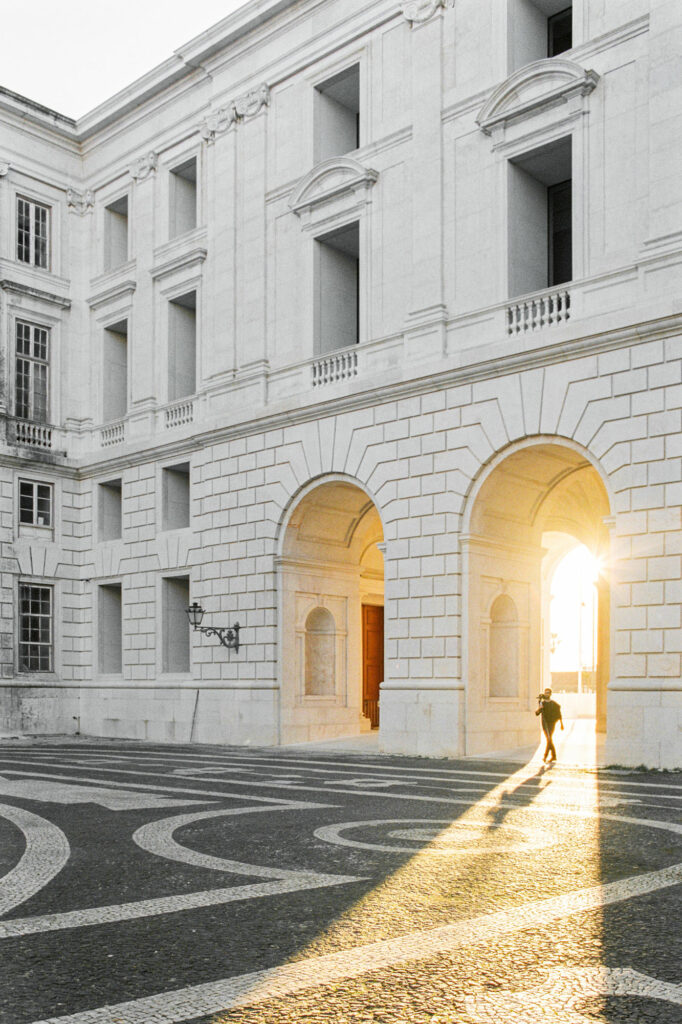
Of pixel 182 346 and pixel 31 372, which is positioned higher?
pixel 182 346

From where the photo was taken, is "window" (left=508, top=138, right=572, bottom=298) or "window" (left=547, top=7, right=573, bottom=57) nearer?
"window" (left=508, top=138, right=572, bottom=298)

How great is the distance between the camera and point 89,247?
3544cm

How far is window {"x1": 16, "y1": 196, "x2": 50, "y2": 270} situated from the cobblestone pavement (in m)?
23.6

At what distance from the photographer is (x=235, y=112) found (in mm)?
29688

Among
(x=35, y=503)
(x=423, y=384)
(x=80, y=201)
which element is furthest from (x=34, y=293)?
(x=423, y=384)

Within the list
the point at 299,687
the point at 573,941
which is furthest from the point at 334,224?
the point at 573,941

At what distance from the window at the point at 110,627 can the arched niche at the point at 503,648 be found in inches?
525

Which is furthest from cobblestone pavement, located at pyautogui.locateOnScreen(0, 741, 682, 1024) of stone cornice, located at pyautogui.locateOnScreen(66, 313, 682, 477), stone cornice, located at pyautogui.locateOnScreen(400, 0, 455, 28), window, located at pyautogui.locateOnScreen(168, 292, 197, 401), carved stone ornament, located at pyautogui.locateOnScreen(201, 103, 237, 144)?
carved stone ornament, located at pyautogui.locateOnScreen(201, 103, 237, 144)

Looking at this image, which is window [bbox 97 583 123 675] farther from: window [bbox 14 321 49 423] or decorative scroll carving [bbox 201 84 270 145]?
decorative scroll carving [bbox 201 84 270 145]

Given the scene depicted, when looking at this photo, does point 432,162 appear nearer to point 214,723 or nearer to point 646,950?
point 214,723

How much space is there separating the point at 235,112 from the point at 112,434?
10055mm

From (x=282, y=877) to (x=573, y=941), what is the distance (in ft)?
9.15

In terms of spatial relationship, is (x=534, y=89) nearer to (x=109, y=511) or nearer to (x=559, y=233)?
(x=559, y=233)

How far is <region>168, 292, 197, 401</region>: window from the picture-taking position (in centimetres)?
3169
